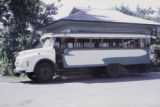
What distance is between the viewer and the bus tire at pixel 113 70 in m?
18.5

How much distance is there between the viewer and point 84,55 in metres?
17.6

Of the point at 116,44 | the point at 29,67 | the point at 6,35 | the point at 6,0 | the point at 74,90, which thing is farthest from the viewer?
the point at 6,35

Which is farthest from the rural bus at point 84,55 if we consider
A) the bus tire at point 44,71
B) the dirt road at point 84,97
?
the dirt road at point 84,97

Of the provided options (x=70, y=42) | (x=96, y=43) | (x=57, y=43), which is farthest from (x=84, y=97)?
(x=96, y=43)

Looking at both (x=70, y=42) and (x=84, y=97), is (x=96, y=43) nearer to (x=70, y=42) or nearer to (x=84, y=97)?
(x=70, y=42)

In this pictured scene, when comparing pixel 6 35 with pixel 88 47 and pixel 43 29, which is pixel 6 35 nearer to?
pixel 43 29

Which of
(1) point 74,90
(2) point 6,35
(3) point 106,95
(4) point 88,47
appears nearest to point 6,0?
(2) point 6,35

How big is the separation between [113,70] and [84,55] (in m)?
2.07

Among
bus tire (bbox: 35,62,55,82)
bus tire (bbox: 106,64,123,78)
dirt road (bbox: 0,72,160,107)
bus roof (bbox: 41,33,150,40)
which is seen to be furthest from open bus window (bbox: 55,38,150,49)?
dirt road (bbox: 0,72,160,107)

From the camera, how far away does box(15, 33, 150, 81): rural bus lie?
16625mm

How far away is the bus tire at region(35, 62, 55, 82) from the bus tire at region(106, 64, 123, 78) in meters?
3.36

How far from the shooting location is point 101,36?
1834 cm

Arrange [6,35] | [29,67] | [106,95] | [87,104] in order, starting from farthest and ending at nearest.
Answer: [6,35]
[29,67]
[106,95]
[87,104]

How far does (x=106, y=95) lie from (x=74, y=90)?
6.43ft
